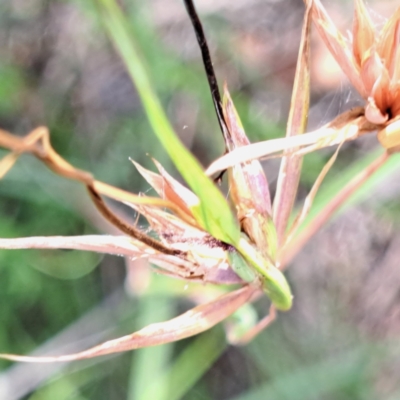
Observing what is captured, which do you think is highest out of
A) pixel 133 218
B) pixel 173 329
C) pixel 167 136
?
pixel 167 136

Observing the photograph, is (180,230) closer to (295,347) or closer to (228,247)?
(228,247)

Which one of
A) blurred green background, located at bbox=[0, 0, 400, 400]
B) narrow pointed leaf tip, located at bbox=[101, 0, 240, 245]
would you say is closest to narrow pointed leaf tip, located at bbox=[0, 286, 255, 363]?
narrow pointed leaf tip, located at bbox=[101, 0, 240, 245]

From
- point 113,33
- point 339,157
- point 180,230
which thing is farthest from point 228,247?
point 339,157

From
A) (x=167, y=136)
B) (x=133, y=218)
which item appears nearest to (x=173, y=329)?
(x=167, y=136)

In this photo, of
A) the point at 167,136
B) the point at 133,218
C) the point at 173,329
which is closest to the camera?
the point at 167,136

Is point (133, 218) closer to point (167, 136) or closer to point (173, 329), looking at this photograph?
point (173, 329)

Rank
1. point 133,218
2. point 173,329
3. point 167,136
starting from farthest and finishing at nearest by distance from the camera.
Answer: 1. point 133,218
2. point 173,329
3. point 167,136

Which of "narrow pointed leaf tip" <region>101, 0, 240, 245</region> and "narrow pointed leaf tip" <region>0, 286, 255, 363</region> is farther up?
"narrow pointed leaf tip" <region>101, 0, 240, 245</region>

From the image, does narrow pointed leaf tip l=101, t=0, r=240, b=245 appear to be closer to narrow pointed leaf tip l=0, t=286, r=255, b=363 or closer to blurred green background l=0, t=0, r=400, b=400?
narrow pointed leaf tip l=0, t=286, r=255, b=363
